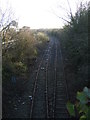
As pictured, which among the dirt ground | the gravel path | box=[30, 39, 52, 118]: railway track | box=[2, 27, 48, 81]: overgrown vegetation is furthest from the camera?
box=[2, 27, 48, 81]: overgrown vegetation

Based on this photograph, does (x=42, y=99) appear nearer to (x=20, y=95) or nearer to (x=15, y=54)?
(x=20, y=95)

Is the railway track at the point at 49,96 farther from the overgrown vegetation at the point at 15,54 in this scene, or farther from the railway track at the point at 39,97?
the overgrown vegetation at the point at 15,54

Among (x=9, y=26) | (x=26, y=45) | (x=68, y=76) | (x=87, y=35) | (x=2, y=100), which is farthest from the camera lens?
(x=26, y=45)

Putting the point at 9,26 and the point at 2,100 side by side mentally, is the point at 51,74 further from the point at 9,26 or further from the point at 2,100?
the point at 2,100

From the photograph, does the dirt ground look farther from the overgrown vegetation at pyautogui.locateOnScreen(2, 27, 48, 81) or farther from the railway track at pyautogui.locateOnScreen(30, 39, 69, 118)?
the overgrown vegetation at pyautogui.locateOnScreen(2, 27, 48, 81)

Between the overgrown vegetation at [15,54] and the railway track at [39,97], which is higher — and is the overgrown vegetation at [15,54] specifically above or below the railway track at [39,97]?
above

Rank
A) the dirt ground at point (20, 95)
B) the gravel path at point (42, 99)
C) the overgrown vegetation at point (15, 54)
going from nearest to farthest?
the gravel path at point (42, 99) → the dirt ground at point (20, 95) → the overgrown vegetation at point (15, 54)

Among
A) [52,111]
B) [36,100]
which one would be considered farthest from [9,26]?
[52,111]

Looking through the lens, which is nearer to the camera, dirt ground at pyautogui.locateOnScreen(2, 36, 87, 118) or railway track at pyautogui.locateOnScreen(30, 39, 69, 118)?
railway track at pyautogui.locateOnScreen(30, 39, 69, 118)

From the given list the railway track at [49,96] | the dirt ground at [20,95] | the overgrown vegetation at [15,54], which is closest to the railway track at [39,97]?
the railway track at [49,96]

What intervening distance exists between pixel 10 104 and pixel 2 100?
0.48 m

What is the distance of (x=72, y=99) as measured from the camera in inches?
580

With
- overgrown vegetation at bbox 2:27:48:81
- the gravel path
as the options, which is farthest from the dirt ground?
overgrown vegetation at bbox 2:27:48:81

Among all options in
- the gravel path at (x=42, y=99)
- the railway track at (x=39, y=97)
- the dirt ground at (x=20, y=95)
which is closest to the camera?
the gravel path at (x=42, y=99)
